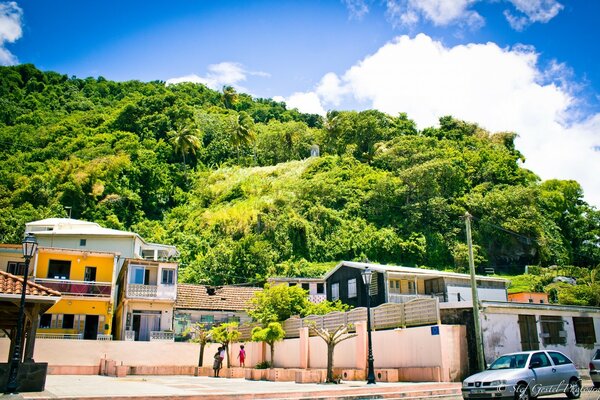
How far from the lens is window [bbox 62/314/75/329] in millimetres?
33562

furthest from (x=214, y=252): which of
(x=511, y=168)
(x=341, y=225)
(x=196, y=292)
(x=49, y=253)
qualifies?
(x=511, y=168)

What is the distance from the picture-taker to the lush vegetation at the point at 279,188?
5884 cm

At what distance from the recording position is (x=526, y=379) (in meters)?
12.2

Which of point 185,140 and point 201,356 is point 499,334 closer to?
point 201,356

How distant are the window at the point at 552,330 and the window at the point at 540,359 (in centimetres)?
906

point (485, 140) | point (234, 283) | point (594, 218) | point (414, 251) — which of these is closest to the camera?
point (234, 283)

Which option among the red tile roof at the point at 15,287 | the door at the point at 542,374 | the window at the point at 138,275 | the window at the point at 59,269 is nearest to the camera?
the door at the point at 542,374

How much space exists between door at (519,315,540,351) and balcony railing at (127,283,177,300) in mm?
23410

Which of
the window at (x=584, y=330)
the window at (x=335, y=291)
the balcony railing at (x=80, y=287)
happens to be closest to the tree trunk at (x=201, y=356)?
the balcony railing at (x=80, y=287)

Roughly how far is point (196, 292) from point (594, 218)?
5718 centimetres

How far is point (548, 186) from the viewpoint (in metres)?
75.1

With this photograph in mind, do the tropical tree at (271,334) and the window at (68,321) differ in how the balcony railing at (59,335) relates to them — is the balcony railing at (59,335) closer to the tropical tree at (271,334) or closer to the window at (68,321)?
the window at (68,321)

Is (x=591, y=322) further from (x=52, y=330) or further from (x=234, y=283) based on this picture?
(x=234, y=283)

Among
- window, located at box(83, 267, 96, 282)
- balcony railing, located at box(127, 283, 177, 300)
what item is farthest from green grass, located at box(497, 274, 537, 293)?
window, located at box(83, 267, 96, 282)
